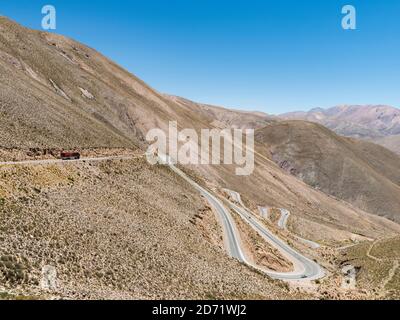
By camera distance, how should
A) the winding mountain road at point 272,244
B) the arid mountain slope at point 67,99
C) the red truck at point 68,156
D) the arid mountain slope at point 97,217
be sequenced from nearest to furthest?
the arid mountain slope at point 97,217
the red truck at point 68,156
the winding mountain road at point 272,244
the arid mountain slope at point 67,99

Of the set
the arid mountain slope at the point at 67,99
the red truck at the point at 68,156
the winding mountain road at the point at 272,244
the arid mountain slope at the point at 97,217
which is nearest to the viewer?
the arid mountain slope at the point at 97,217

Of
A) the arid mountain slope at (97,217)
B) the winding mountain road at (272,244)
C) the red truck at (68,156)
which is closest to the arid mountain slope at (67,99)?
the arid mountain slope at (97,217)

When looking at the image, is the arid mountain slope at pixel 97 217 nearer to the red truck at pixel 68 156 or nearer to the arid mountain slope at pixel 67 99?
the arid mountain slope at pixel 67 99

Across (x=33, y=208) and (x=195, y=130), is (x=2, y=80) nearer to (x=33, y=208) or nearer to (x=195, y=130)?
(x=33, y=208)

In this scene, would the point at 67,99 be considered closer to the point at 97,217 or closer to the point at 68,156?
the point at 68,156

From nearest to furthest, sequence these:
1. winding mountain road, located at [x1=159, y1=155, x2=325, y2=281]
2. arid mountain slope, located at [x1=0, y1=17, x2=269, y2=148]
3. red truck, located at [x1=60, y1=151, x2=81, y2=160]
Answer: red truck, located at [x1=60, y1=151, x2=81, y2=160] → winding mountain road, located at [x1=159, y1=155, x2=325, y2=281] → arid mountain slope, located at [x1=0, y1=17, x2=269, y2=148]

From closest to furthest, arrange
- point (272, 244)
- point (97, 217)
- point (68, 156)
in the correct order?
point (97, 217) → point (68, 156) → point (272, 244)

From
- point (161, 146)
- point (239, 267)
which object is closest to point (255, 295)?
point (239, 267)

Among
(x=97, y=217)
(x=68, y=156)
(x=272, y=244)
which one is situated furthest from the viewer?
(x=272, y=244)

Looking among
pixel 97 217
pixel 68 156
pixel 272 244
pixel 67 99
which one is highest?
pixel 67 99

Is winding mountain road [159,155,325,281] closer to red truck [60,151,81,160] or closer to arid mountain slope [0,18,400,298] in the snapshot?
arid mountain slope [0,18,400,298]

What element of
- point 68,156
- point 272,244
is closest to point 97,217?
point 68,156

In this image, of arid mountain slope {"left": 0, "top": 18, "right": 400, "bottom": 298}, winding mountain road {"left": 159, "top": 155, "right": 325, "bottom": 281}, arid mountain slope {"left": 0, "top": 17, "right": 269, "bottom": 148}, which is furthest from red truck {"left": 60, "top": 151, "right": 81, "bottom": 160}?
winding mountain road {"left": 159, "top": 155, "right": 325, "bottom": 281}
